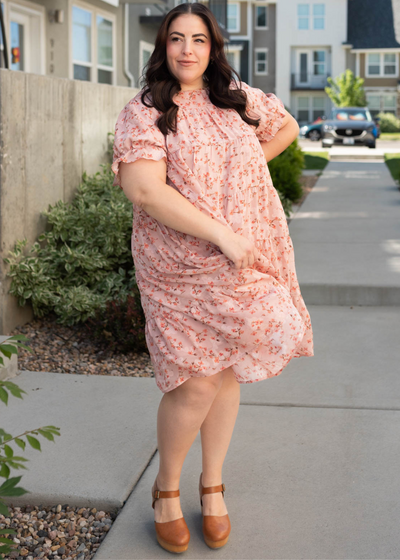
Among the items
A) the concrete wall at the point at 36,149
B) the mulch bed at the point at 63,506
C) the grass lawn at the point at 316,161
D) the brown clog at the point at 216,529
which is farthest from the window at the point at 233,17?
the brown clog at the point at 216,529

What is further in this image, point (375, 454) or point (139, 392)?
point (139, 392)

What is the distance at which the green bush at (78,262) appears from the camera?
187 inches

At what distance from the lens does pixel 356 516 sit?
2572 millimetres

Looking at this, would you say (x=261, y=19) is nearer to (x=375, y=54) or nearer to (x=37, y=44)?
(x=375, y=54)

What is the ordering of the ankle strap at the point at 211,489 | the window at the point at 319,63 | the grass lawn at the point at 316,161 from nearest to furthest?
1. the ankle strap at the point at 211,489
2. the grass lawn at the point at 316,161
3. the window at the point at 319,63

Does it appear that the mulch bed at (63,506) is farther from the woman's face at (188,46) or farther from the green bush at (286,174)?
the green bush at (286,174)

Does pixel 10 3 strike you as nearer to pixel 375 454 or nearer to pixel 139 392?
pixel 139 392

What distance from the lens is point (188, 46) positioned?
2.28 meters

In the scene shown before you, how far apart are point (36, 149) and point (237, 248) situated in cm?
309

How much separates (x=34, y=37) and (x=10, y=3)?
996 mm

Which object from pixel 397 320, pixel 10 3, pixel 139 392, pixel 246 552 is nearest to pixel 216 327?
pixel 246 552

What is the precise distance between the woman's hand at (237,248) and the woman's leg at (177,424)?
16.0 inches

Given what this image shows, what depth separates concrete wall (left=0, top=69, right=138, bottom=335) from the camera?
4562 mm

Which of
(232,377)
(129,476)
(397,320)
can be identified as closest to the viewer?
(232,377)
